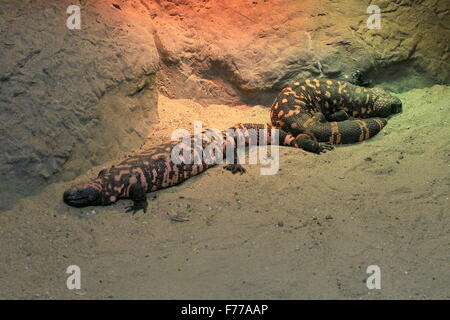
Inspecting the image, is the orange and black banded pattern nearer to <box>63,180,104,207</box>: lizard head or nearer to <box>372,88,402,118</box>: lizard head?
<box>372,88,402,118</box>: lizard head

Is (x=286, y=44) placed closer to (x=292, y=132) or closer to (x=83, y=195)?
(x=292, y=132)

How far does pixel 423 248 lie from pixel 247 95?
2.87 metres

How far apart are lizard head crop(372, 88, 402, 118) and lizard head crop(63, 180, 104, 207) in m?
3.05

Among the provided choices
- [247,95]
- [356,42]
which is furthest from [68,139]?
[356,42]

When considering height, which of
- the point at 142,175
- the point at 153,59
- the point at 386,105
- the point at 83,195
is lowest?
the point at 83,195

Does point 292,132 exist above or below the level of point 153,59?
below

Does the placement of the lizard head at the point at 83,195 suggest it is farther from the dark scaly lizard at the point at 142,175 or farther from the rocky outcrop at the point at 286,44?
the rocky outcrop at the point at 286,44

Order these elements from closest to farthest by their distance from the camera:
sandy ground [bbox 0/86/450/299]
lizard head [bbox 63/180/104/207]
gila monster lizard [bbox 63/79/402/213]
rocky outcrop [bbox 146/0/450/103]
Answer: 1. sandy ground [bbox 0/86/450/299]
2. lizard head [bbox 63/180/104/207]
3. gila monster lizard [bbox 63/79/402/213]
4. rocky outcrop [bbox 146/0/450/103]

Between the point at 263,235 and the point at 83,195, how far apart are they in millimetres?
1429

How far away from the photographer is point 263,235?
3592 millimetres

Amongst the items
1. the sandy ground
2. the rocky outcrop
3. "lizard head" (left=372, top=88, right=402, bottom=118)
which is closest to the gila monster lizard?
"lizard head" (left=372, top=88, right=402, bottom=118)

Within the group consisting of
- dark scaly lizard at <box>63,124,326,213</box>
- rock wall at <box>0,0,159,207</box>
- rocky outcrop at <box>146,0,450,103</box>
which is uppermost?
rocky outcrop at <box>146,0,450,103</box>

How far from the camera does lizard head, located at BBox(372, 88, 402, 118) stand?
17.6 feet

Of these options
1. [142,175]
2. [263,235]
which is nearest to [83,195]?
[142,175]
